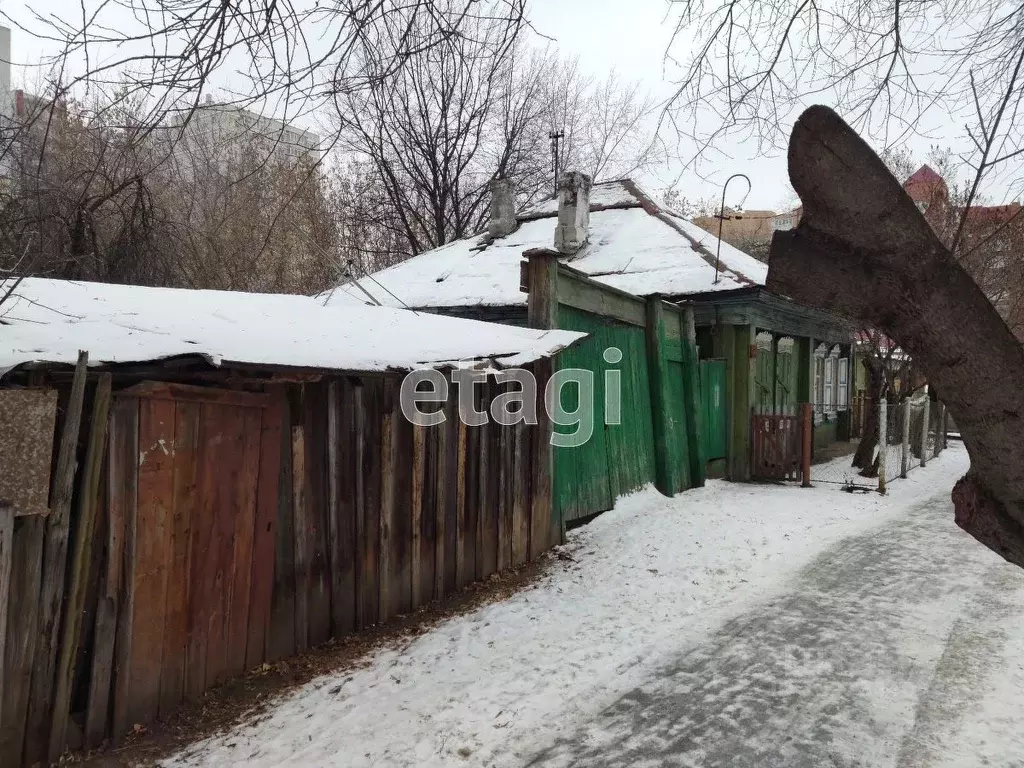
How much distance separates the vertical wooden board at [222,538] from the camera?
376cm

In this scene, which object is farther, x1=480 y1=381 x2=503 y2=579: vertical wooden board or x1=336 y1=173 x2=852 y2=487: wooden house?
x1=336 y1=173 x2=852 y2=487: wooden house

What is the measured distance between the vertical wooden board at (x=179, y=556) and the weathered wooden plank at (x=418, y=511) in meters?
1.85

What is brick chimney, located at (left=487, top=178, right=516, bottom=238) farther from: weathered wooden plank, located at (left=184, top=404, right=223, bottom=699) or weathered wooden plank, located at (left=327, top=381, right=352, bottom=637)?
weathered wooden plank, located at (left=184, top=404, right=223, bottom=699)

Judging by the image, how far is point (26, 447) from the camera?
2871 millimetres

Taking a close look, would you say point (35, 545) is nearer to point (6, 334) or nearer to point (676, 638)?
point (6, 334)

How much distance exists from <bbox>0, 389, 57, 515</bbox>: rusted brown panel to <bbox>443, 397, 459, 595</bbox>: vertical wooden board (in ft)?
9.78

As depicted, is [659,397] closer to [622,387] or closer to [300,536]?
[622,387]

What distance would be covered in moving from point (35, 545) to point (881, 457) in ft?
34.3

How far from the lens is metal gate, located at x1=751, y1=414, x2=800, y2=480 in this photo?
11078mm

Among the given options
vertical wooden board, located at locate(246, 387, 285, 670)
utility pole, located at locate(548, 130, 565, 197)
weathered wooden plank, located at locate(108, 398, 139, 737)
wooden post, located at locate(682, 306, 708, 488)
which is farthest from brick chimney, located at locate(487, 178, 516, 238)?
weathered wooden plank, located at locate(108, 398, 139, 737)

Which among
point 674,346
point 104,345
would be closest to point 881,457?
point 674,346

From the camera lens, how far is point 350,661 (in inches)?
169

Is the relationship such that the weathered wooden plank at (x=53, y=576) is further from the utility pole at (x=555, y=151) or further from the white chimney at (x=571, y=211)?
the utility pole at (x=555, y=151)

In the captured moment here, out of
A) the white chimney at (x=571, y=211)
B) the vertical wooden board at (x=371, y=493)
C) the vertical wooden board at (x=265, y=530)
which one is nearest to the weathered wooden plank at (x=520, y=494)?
the vertical wooden board at (x=371, y=493)
